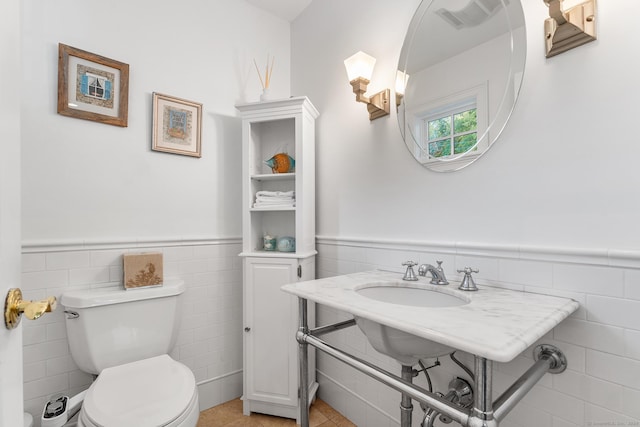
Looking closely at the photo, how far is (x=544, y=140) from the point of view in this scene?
101cm

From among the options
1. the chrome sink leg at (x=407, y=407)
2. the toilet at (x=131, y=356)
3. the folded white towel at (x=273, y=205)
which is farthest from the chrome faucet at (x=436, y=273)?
the toilet at (x=131, y=356)

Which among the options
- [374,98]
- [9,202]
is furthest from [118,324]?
[374,98]

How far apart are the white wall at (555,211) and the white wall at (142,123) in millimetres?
963

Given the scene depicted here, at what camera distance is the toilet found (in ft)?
3.54

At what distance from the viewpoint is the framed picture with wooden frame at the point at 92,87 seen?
1458 mm

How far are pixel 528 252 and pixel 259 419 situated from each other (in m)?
1.61

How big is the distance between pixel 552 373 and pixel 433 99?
3.55 ft

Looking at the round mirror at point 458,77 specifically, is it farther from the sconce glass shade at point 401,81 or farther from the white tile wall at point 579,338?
the white tile wall at point 579,338

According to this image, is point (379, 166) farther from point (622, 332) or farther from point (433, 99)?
point (622, 332)

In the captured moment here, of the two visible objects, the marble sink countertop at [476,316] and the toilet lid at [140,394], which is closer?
A: the marble sink countertop at [476,316]

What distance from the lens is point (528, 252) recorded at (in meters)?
1.04

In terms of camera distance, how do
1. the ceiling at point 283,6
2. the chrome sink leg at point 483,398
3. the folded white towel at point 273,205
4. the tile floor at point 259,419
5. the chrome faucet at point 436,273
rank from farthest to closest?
the ceiling at point 283,6 → the folded white towel at point 273,205 → the tile floor at point 259,419 → the chrome faucet at point 436,273 → the chrome sink leg at point 483,398

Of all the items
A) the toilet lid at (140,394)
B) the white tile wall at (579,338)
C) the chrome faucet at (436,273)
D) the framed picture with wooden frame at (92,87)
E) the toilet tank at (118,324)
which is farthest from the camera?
the framed picture with wooden frame at (92,87)

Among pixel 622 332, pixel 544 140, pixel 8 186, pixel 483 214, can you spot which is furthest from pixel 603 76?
pixel 8 186
